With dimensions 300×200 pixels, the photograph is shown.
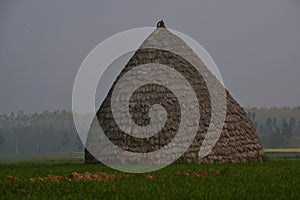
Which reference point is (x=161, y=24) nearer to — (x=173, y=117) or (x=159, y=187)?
(x=173, y=117)

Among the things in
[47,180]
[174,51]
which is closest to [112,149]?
[174,51]

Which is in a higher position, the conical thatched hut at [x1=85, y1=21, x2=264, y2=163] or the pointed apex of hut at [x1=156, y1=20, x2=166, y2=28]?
the pointed apex of hut at [x1=156, y1=20, x2=166, y2=28]

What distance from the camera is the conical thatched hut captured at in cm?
1728

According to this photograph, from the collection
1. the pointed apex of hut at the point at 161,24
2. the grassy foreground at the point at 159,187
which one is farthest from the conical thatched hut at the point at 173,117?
the grassy foreground at the point at 159,187

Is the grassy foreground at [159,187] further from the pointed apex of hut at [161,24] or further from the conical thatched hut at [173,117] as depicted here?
the pointed apex of hut at [161,24]

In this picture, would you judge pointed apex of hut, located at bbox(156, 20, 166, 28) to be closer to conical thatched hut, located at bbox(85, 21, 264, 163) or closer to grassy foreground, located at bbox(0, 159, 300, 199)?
conical thatched hut, located at bbox(85, 21, 264, 163)

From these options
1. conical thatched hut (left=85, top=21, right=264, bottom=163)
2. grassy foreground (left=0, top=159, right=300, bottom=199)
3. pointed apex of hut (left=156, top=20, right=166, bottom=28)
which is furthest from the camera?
pointed apex of hut (left=156, top=20, right=166, bottom=28)

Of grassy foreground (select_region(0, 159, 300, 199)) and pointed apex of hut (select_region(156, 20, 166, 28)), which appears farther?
pointed apex of hut (select_region(156, 20, 166, 28))

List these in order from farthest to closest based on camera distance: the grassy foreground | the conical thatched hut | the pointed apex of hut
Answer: the pointed apex of hut
the conical thatched hut
the grassy foreground

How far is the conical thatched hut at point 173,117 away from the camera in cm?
1728

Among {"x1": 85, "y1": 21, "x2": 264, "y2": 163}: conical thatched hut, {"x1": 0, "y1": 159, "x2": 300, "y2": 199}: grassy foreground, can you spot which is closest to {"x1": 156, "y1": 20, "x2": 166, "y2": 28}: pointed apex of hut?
{"x1": 85, "y1": 21, "x2": 264, "y2": 163}: conical thatched hut

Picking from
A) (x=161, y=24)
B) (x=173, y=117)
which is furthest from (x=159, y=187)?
(x=161, y=24)

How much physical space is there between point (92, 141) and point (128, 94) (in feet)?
7.00

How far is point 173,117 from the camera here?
57.3 ft
